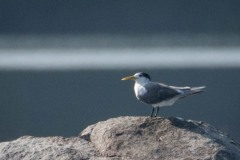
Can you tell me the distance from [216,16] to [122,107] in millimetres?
2160

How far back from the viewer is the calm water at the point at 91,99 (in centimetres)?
1315

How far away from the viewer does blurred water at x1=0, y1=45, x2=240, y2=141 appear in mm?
13172

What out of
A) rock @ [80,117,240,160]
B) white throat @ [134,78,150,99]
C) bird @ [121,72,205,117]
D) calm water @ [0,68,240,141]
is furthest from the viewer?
calm water @ [0,68,240,141]

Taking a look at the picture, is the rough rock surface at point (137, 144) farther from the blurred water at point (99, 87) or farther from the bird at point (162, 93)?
the blurred water at point (99, 87)

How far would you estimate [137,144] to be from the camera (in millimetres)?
7996

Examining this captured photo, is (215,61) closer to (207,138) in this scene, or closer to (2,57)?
(2,57)

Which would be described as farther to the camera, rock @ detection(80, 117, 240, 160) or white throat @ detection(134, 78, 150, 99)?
white throat @ detection(134, 78, 150, 99)

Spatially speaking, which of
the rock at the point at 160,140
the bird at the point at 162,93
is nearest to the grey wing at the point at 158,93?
the bird at the point at 162,93

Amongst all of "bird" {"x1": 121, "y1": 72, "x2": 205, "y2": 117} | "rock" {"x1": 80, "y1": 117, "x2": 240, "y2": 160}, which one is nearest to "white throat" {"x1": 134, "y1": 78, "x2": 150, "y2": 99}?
"bird" {"x1": 121, "y1": 72, "x2": 205, "y2": 117}

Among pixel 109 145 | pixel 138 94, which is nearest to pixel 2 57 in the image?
pixel 138 94

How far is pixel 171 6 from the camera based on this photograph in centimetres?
1332

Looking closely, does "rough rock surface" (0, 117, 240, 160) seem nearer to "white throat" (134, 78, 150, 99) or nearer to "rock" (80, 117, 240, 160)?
"rock" (80, 117, 240, 160)

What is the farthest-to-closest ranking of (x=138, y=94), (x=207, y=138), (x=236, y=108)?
(x=236, y=108) < (x=138, y=94) < (x=207, y=138)

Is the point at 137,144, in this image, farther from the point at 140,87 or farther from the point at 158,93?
the point at 140,87
